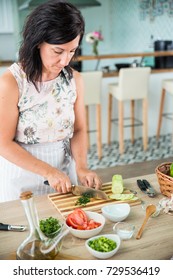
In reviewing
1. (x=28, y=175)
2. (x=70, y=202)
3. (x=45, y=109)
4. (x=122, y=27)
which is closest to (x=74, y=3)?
(x=122, y=27)

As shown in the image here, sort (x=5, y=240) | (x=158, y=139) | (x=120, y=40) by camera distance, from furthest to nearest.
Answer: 1. (x=120, y=40)
2. (x=158, y=139)
3. (x=5, y=240)

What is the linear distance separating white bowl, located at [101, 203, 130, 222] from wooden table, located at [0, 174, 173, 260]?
0.02 metres

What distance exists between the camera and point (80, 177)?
61.2 inches

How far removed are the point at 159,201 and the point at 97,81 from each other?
100 inches

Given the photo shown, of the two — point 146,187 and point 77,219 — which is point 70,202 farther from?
point 146,187

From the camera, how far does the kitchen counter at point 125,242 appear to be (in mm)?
1045

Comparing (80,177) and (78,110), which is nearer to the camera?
(80,177)

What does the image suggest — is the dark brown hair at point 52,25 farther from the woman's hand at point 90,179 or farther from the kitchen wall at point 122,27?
the kitchen wall at point 122,27

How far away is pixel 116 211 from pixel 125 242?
0.59 feet

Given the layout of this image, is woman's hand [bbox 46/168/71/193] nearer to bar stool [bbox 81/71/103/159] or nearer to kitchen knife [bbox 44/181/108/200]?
kitchen knife [bbox 44/181/108/200]

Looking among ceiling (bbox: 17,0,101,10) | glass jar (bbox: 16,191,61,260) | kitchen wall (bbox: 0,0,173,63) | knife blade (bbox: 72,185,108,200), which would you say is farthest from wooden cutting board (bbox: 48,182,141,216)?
kitchen wall (bbox: 0,0,173,63)

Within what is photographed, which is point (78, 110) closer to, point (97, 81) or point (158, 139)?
point (97, 81)

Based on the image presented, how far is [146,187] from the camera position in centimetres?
147
